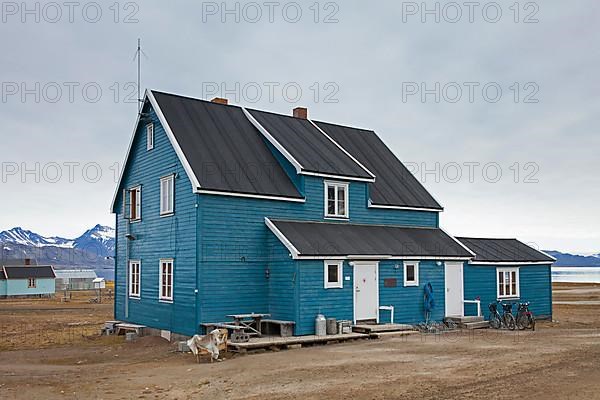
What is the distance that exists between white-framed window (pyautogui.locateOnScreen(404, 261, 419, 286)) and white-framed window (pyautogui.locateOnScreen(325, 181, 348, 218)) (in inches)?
125

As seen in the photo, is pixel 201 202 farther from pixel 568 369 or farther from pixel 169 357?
pixel 568 369

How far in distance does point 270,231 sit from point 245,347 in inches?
210

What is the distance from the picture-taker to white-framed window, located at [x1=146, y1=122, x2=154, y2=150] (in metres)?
26.9

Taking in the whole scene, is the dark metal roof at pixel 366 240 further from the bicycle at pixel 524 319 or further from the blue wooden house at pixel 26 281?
the blue wooden house at pixel 26 281

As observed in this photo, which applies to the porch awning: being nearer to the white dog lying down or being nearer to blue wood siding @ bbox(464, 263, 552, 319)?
blue wood siding @ bbox(464, 263, 552, 319)

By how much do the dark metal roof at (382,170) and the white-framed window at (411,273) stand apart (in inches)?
123

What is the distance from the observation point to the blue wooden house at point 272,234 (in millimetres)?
23469

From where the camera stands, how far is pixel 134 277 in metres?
28.2

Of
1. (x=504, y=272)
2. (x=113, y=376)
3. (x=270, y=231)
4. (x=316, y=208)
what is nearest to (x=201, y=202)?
(x=270, y=231)

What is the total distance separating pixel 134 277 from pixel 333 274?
29.4 ft

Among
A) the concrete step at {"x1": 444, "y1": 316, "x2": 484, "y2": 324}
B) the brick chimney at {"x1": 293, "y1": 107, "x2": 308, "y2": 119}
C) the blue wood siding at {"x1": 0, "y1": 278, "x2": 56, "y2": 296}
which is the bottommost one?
the blue wood siding at {"x1": 0, "y1": 278, "x2": 56, "y2": 296}

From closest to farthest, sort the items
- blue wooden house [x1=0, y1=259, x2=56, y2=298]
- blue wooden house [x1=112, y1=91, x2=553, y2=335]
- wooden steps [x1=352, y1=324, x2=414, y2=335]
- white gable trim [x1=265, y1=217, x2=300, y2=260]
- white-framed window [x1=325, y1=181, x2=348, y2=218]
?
white gable trim [x1=265, y1=217, x2=300, y2=260] → blue wooden house [x1=112, y1=91, x2=553, y2=335] → wooden steps [x1=352, y1=324, x2=414, y2=335] → white-framed window [x1=325, y1=181, x2=348, y2=218] → blue wooden house [x1=0, y1=259, x2=56, y2=298]

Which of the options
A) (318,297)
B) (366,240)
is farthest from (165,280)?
(366,240)

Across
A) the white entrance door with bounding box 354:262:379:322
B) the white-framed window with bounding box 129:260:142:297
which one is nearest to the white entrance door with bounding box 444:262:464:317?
the white entrance door with bounding box 354:262:379:322
